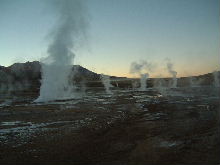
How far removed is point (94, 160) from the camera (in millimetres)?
10227

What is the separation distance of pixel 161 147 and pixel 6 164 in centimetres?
645

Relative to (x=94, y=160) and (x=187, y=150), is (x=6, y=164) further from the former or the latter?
(x=187, y=150)

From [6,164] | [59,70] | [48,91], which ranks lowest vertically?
[6,164]

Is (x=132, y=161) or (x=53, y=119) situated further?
(x=53, y=119)

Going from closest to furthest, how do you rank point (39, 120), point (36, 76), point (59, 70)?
1. point (39, 120)
2. point (59, 70)
3. point (36, 76)

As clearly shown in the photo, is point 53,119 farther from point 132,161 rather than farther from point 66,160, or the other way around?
point 132,161

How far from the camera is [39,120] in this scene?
67.8ft

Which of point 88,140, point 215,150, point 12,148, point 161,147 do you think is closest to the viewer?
point 215,150

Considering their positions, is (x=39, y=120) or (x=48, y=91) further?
(x=48, y=91)

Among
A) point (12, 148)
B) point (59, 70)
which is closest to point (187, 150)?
point (12, 148)

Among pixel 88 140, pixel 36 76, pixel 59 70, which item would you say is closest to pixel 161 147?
pixel 88 140

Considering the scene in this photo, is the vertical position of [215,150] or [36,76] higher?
[36,76]

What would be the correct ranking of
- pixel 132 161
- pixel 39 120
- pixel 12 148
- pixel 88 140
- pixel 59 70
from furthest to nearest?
pixel 59 70
pixel 39 120
pixel 88 140
pixel 12 148
pixel 132 161

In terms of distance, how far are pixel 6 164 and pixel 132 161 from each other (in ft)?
16.3
